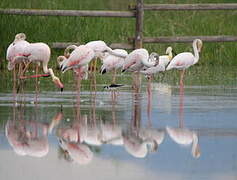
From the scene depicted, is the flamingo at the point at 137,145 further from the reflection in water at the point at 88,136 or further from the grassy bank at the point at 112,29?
the grassy bank at the point at 112,29

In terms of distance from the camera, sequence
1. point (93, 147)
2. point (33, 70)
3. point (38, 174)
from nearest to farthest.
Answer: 1. point (38, 174)
2. point (93, 147)
3. point (33, 70)

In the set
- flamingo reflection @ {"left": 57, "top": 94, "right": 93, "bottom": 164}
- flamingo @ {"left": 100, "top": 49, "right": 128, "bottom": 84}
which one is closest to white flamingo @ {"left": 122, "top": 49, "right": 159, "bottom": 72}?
flamingo @ {"left": 100, "top": 49, "right": 128, "bottom": 84}

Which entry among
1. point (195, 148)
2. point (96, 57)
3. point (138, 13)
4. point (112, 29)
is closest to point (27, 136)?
point (195, 148)

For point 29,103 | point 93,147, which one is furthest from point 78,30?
point 93,147

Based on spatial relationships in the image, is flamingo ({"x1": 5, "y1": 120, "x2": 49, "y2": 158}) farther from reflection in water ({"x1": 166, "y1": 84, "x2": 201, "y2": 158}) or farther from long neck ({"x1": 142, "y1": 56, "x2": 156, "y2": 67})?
long neck ({"x1": 142, "y1": 56, "x2": 156, "y2": 67})

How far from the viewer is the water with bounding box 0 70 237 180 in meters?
7.12

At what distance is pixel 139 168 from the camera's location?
715cm

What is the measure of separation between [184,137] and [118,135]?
2.27 ft

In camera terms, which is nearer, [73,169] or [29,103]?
[73,169]

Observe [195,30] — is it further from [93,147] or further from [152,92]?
[93,147]

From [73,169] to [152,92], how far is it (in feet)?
23.4

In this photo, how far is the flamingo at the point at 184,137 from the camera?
8371 mm

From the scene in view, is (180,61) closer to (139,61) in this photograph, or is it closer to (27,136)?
(139,61)

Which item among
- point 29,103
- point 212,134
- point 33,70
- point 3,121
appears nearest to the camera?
point 212,134
